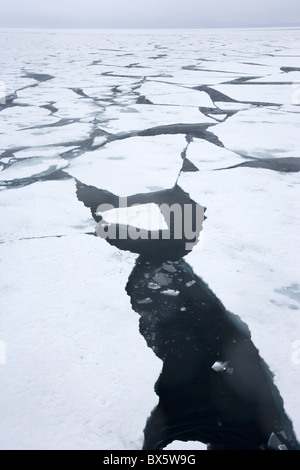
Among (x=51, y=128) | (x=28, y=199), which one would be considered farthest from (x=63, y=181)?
(x=51, y=128)

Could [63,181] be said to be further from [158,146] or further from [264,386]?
[264,386]

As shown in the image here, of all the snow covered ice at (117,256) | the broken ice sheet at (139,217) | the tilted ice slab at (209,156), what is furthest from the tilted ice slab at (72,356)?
the tilted ice slab at (209,156)

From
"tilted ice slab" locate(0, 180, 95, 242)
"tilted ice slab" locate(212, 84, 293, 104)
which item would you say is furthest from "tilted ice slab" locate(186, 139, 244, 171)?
"tilted ice slab" locate(212, 84, 293, 104)

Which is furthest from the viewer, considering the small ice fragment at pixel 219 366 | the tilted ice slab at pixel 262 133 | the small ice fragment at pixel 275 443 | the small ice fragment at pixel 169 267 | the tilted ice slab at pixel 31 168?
the tilted ice slab at pixel 262 133

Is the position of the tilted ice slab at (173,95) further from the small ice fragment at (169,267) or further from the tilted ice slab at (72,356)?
the tilted ice slab at (72,356)

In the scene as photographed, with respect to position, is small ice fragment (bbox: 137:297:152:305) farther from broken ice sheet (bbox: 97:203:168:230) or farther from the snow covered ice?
broken ice sheet (bbox: 97:203:168:230)
